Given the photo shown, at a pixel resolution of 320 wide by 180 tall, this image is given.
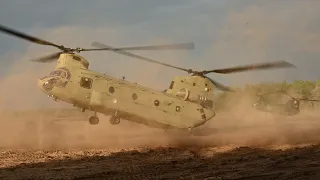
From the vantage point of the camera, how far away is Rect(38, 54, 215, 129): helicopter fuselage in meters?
18.8

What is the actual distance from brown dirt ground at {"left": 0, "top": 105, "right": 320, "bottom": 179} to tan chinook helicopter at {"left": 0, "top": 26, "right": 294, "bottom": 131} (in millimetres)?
1239

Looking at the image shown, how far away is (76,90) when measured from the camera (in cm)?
1883

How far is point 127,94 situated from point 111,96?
83 cm

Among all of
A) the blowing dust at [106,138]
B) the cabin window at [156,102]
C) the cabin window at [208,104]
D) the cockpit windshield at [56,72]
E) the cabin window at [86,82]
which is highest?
the cockpit windshield at [56,72]

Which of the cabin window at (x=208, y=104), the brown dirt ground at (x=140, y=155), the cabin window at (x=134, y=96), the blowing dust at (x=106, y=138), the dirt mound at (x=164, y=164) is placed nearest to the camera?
the dirt mound at (x=164, y=164)

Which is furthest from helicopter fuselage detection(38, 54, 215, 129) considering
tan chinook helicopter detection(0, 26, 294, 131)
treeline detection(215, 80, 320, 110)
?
treeline detection(215, 80, 320, 110)

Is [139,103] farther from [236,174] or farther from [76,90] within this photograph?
[236,174]

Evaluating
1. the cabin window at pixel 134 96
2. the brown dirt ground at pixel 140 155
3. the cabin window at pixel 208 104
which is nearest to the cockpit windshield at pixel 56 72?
the brown dirt ground at pixel 140 155

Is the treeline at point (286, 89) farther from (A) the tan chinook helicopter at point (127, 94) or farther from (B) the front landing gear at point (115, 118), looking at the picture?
(B) the front landing gear at point (115, 118)

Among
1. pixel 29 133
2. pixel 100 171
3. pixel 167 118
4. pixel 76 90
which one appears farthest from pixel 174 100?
pixel 100 171

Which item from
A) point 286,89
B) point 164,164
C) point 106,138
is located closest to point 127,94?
point 106,138

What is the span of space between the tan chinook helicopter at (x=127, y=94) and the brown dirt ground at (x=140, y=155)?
1.24 m

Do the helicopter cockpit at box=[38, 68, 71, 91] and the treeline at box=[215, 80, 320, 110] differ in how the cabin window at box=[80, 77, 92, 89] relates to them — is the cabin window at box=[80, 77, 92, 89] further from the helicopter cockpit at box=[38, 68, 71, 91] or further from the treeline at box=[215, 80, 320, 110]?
the treeline at box=[215, 80, 320, 110]

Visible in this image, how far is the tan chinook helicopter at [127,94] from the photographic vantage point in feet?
61.7
